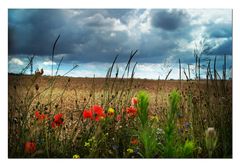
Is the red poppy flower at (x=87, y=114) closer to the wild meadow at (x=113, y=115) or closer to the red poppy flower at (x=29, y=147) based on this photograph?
the wild meadow at (x=113, y=115)

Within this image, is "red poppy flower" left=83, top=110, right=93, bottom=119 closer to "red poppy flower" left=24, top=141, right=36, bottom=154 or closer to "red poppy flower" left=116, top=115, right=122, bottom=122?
"red poppy flower" left=116, top=115, right=122, bottom=122

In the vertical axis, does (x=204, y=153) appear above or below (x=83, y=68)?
below

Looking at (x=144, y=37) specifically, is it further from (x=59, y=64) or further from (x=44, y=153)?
(x=44, y=153)

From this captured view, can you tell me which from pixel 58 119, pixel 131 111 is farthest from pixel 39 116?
pixel 131 111

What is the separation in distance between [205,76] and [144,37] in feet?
2.25

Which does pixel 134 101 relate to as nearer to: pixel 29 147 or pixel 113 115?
pixel 113 115

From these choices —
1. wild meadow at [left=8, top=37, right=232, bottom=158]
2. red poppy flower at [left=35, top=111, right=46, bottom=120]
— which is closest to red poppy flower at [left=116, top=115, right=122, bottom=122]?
wild meadow at [left=8, top=37, right=232, bottom=158]

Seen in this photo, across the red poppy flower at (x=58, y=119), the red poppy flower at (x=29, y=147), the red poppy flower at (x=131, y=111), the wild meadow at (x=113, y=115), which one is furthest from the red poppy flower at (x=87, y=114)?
the red poppy flower at (x=29, y=147)

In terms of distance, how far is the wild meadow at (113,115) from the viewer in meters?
4.50

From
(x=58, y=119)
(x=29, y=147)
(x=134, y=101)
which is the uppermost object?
(x=134, y=101)

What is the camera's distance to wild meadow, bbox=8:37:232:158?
4.50 m

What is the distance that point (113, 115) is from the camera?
4.66 meters

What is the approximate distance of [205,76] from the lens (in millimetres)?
4629
